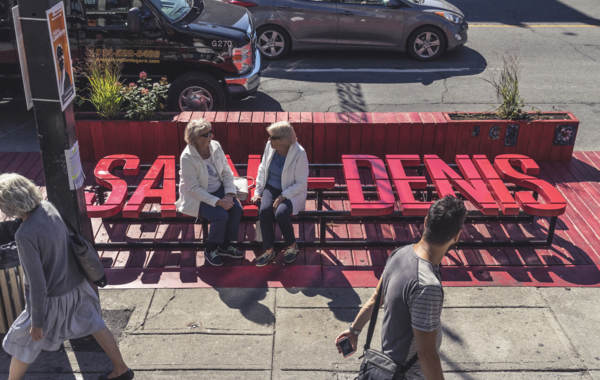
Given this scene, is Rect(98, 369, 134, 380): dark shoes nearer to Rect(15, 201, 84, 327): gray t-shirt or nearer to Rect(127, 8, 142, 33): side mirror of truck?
Rect(15, 201, 84, 327): gray t-shirt

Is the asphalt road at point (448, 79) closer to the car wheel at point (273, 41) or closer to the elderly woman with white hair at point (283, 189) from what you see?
the car wheel at point (273, 41)

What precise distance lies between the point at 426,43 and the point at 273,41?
3030mm

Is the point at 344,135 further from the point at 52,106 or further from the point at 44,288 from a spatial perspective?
the point at 44,288

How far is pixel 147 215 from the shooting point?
690cm

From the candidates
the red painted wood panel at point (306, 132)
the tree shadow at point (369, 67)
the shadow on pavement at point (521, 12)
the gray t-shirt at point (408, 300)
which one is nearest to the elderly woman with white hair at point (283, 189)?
the red painted wood panel at point (306, 132)

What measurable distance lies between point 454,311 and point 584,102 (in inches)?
261

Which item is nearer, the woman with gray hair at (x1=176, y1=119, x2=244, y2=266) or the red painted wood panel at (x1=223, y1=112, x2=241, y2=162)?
the woman with gray hair at (x1=176, y1=119, x2=244, y2=266)

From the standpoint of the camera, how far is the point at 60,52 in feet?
15.6

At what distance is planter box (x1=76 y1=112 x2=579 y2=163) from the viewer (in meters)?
8.19

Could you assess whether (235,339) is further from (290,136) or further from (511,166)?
(511,166)

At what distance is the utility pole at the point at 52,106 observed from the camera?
14.8 ft

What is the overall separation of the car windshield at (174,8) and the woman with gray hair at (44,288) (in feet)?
18.5

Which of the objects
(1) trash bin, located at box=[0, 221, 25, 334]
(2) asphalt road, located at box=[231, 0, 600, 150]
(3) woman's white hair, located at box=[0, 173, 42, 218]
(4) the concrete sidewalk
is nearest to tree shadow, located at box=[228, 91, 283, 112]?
(2) asphalt road, located at box=[231, 0, 600, 150]

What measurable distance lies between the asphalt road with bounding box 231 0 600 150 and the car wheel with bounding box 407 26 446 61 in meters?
0.20
